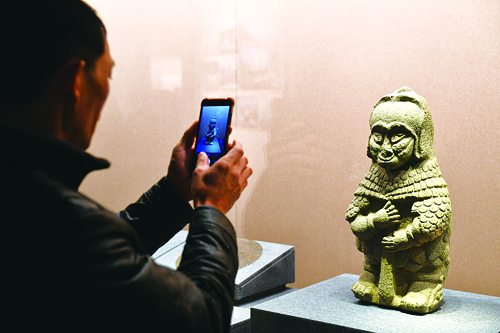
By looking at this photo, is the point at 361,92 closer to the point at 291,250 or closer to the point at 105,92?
the point at 291,250

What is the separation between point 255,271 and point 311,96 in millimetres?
1408

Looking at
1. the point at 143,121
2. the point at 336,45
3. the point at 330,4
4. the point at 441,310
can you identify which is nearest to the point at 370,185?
the point at 441,310

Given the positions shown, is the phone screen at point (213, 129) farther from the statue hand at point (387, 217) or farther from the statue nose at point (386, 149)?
the statue hand at point (387, 217)

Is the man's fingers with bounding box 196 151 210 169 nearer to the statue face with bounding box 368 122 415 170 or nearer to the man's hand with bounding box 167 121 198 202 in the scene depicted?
the man's hand with bounding box 167 121 198 202

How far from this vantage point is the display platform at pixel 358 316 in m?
2.58

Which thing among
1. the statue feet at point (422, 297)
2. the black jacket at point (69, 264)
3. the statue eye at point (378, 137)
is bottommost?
the statue feet at point (422, 297)

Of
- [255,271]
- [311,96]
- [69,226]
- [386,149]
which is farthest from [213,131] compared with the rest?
[311,96]

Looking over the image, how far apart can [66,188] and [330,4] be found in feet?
10.6

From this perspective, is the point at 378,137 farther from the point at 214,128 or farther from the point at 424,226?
the point at 214,128

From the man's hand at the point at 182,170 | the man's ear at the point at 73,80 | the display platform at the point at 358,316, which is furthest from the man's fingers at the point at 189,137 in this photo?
the display platform at the point at 358,316

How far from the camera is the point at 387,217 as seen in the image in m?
2.87

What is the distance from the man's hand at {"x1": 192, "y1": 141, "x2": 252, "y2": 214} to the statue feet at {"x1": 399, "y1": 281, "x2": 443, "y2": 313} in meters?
1.75

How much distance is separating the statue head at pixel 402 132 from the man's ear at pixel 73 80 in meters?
2.05

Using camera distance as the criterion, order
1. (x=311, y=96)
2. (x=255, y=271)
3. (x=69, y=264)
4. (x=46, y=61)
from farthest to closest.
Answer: (x=311, y=96), (x=255, y=271), (x=46, y=61), (x=69, y=264)
